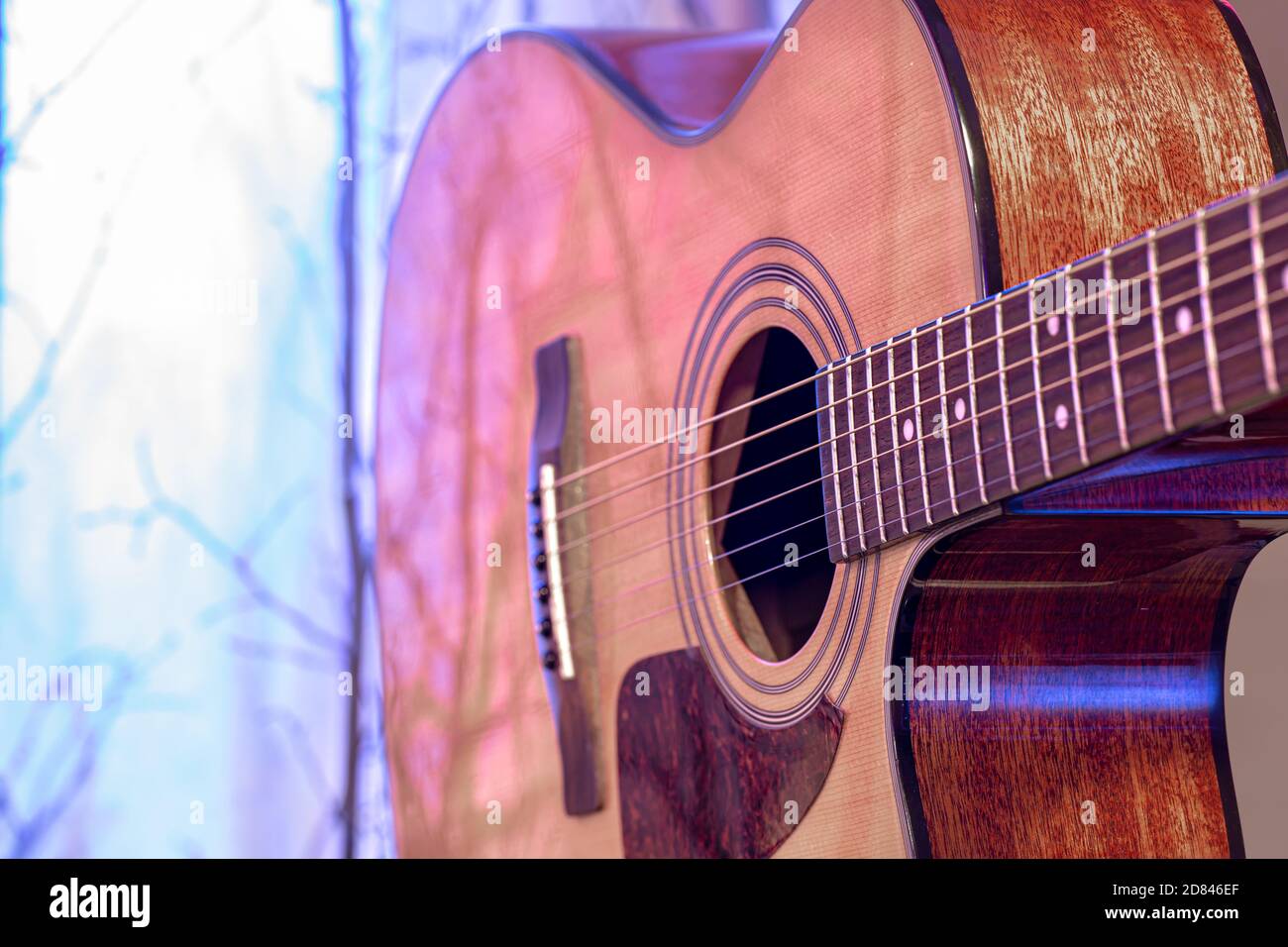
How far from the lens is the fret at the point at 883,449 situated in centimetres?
74

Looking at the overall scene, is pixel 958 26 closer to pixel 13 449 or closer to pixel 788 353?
pixel 788 353

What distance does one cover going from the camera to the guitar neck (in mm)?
538

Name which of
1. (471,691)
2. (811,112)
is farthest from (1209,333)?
(471,691)

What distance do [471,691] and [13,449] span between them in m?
0.83

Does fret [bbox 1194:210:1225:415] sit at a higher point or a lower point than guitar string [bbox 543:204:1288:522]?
lower

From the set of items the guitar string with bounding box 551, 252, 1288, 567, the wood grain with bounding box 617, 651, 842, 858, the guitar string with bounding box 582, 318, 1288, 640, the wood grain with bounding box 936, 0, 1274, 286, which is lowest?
the wood grain with bounding box 617, 651, 842, 858

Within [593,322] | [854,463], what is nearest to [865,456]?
[854,463]

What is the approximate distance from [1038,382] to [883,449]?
128mm

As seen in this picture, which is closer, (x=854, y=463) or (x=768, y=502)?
(x=854, y=463)

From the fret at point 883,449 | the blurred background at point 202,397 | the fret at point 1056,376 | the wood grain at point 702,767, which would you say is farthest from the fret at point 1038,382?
the blurred background at point 202,397

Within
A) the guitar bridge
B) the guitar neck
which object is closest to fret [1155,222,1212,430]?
the guitar neck

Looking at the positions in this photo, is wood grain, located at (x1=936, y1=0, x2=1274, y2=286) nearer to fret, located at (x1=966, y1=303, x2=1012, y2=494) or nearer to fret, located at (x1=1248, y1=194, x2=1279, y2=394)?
fret, located at (x1=966, y1=303, x2=1012, y2=494)

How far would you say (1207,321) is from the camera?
55 cm

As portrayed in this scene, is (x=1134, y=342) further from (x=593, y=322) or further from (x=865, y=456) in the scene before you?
(x=593, y=322)
